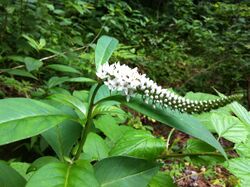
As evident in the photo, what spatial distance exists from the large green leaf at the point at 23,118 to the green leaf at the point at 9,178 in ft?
0.67

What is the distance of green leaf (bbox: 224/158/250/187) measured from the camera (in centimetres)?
90

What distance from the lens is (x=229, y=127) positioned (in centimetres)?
111

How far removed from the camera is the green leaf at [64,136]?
105 centimetres

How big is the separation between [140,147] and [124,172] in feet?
0.33

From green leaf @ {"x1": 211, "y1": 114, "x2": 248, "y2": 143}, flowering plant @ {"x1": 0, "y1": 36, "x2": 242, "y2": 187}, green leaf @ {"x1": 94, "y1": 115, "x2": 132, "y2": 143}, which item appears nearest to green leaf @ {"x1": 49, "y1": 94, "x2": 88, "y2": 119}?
flowering plant @ {"x1": 0, "y1": 36, "x2": 242, "y2": 187}

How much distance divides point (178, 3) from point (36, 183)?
641 cm

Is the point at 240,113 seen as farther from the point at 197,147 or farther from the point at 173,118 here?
the point at 173,118

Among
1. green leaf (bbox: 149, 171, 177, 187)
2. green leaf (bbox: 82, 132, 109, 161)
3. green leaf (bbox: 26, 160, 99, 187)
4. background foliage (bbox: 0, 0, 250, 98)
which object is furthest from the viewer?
background foliage (bbox: 0, 0, 250, 98)

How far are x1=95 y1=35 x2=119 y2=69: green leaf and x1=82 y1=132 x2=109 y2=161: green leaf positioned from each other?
11.8 inches

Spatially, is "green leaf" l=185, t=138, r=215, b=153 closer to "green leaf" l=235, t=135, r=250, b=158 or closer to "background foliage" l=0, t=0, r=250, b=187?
"background foliage" l=0, t=0, r=250, b=187

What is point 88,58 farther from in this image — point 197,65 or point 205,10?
point 205,10

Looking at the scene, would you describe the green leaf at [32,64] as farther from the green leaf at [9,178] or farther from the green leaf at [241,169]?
the green leaf at [241,169]

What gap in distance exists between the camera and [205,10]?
284 inches

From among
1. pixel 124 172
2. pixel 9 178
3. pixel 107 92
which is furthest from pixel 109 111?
pixel 9 178
